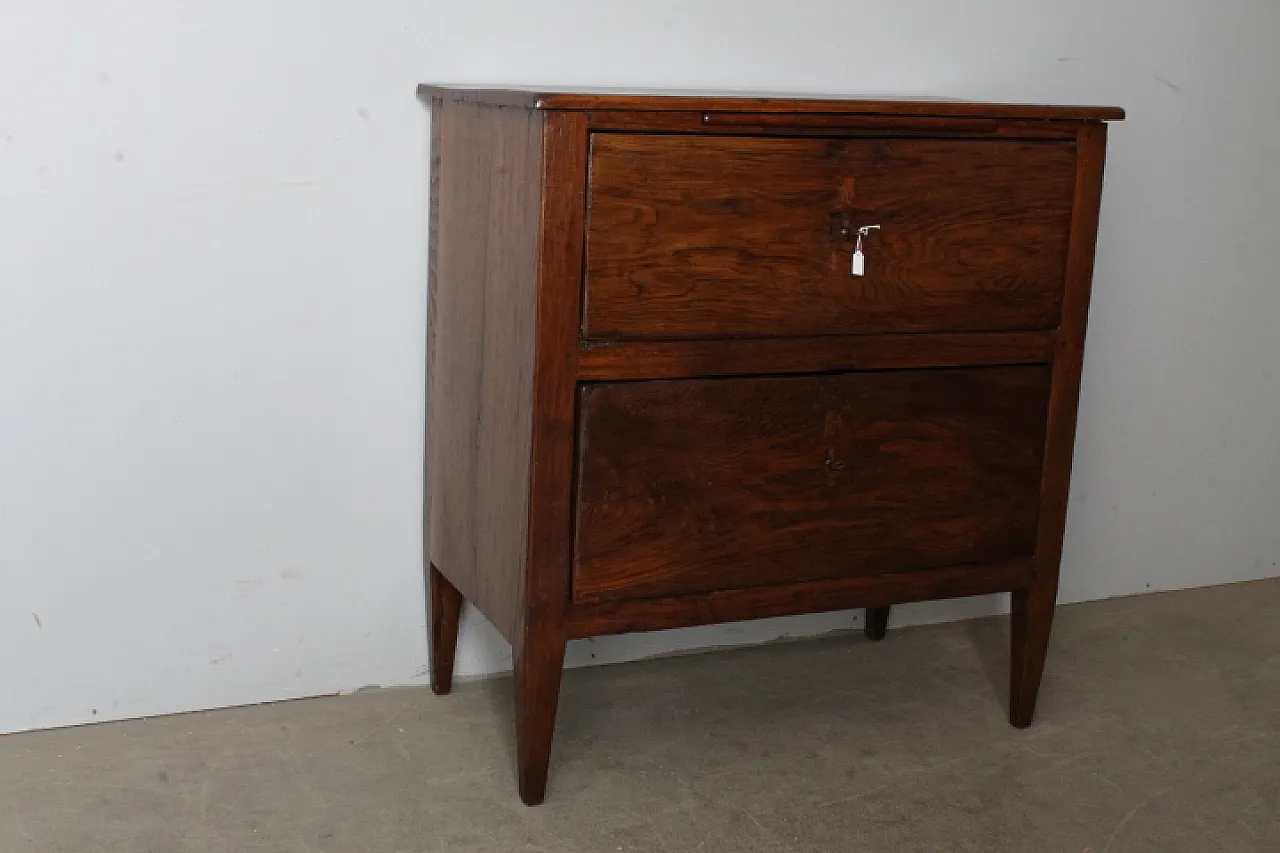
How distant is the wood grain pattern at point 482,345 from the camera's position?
5.52ft

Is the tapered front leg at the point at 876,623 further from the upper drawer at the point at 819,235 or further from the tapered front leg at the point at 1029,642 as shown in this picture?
the upper drawer at the point at 819,235

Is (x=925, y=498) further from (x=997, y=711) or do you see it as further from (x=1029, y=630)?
(x=997, y=711)

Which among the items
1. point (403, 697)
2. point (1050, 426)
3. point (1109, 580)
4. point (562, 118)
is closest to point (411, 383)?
point (403, 697)

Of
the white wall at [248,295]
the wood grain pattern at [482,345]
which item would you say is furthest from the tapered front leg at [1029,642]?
the wood grain pattern at [482,345]

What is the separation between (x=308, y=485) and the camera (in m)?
2.04

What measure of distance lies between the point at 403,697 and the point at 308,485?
0.34 m

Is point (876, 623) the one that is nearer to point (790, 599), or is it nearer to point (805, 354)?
point (790, 599)

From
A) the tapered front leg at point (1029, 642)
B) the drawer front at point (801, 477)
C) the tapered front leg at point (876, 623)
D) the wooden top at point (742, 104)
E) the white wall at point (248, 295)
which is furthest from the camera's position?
the tapered front leg at point (876, 623)

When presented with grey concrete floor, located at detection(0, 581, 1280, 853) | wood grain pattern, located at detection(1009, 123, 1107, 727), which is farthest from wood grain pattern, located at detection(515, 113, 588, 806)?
wood grain pattern, located at detection(1009, 123, 1107, 727)

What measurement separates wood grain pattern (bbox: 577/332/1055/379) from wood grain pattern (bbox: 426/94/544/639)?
115mm

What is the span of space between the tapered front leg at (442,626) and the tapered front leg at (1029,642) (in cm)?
80

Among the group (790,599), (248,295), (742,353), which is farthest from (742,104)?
(248,295)

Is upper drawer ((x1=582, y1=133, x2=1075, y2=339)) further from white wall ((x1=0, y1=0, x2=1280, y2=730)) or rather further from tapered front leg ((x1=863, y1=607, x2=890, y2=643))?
tapered front leg ((x1=863, y1=607, x2=890, y2=643))

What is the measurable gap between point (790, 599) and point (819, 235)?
1.51 feet
